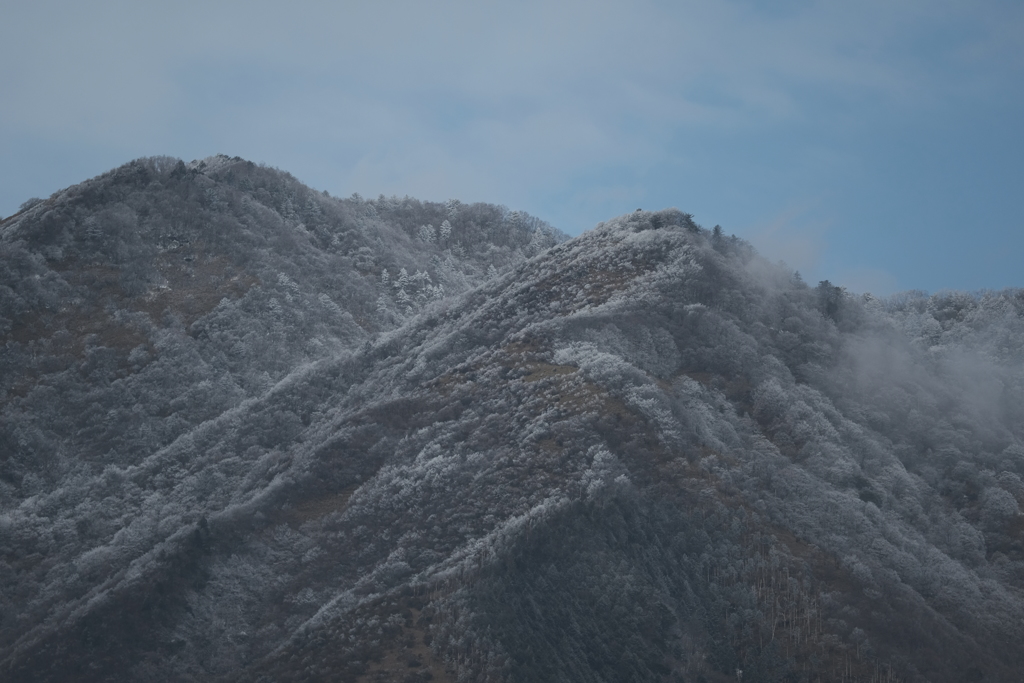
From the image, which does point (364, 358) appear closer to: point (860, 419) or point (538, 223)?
point (860, 419)

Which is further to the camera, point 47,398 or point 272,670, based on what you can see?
point 47,398

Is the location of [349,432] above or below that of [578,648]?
above

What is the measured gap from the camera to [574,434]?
65875 millimetres

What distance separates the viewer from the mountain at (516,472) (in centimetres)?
5681

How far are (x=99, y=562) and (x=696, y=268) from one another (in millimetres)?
49487

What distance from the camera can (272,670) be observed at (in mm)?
56188

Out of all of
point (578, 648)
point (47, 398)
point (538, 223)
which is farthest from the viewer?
point (538, 223)

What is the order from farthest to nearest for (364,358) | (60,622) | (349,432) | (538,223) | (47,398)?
1. (538,223)
2. (364,358)
3. (47,398)
4. (349,432)
5. (60,622)

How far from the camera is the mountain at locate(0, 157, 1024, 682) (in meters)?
56.8

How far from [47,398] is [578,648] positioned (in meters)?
50.1

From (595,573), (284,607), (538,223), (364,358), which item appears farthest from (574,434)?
(538,223)

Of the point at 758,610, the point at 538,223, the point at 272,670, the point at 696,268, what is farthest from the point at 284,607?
the point at 538,223

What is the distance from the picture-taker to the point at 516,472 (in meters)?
64.8

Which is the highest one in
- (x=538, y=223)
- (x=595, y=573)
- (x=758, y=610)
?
(x=538, y=223)
